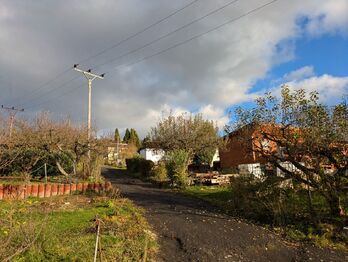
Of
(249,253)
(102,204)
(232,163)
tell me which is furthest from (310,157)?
(232,163)

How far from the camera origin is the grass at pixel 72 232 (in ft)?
19.6

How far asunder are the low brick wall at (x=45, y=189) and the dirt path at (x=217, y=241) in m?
4.75

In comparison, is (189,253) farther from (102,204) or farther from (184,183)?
(184,183)

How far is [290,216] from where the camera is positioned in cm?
1005

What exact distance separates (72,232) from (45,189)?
6.79 metres

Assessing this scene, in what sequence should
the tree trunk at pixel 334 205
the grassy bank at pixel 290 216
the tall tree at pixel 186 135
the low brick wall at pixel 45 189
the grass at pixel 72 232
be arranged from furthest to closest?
the tall tree at pixel 186 135
the low brick wall at pixel 45 189
the tree trunk at pixel 334 205
the grassy bank at pixel 290 216
the grass at pixel 72 232

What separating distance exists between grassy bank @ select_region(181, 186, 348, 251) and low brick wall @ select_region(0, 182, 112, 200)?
575 centimetres

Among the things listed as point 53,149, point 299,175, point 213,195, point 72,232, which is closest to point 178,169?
point 213,195

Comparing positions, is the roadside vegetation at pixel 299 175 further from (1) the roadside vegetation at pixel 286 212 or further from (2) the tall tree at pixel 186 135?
(2) the tall tree at pixel 186 135

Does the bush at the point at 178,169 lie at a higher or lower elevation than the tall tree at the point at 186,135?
lower

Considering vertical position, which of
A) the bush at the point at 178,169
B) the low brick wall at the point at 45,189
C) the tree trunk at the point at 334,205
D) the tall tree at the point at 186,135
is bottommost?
the tree trunk at the point at 334,205

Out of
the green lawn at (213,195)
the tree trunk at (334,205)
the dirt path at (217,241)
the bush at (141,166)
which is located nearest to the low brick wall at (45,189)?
the green lawn at (213,195)

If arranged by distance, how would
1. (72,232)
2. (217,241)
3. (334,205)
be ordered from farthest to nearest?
(334,205) < (217,241) < (72,232)

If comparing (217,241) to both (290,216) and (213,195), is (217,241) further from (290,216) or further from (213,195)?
(213,195)
